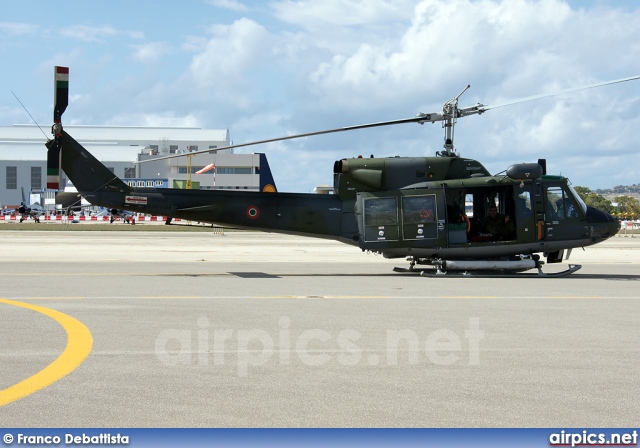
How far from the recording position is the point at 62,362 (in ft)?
24.4

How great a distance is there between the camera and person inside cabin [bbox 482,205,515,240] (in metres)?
19.1

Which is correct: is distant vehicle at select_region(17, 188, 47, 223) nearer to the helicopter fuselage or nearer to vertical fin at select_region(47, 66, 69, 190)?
vertical fin at select_region(47, 66, 69, 190)

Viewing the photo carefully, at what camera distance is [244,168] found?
107625 mm

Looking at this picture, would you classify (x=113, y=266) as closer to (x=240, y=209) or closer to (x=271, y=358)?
(x=240, y=209)

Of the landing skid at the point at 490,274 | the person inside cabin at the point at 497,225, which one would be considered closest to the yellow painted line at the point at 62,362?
the landing skid at the point at 490,274

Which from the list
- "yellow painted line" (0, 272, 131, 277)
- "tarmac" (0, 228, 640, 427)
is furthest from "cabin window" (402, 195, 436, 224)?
"yellow painted line" (0, 272, 131, 277)

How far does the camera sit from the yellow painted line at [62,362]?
6.20m

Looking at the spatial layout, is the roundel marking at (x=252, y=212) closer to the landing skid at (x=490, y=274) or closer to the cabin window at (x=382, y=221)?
the cabin window at (x=382, y=221)

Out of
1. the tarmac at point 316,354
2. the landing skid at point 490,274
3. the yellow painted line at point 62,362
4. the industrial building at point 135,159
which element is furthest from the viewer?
the industrial building at point 135,159

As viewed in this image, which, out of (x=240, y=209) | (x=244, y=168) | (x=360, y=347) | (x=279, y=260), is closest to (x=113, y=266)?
(x=240, y=209)

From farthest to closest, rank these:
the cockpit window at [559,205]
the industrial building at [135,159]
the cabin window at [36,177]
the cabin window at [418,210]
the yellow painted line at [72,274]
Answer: the cabin window at [36,177], the industrial building at [135,159], the cockpit window at [559,205], the cabin window at [418,210], the yellow painted line at [72,274]

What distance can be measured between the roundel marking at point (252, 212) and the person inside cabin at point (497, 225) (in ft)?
19.2

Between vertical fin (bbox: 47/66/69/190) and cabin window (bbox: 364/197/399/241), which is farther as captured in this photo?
cabin window (bbox: 364/197/399/241)

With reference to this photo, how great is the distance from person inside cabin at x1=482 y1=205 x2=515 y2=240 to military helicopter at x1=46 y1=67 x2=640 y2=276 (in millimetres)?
30
